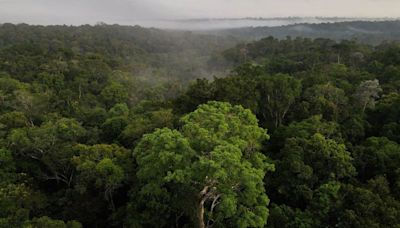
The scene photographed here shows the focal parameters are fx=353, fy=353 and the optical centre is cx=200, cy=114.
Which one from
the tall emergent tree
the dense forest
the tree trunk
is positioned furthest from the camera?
the tree trunk

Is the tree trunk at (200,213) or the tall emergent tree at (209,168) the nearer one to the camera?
the tall emergent tree at (209,168)

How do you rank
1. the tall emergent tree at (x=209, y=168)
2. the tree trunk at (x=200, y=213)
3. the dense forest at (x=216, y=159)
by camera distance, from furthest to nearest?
the tree trunk at (x=200, y=213), the dense forest at (x=216, y=159), the tall emergent tree at (x=209, y=168)

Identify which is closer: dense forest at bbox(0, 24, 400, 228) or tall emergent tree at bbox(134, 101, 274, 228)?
tall emergent tree at bbox(134, 101, 274, 228)

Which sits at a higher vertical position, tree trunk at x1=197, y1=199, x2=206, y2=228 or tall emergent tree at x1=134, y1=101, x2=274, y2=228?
tall emergent tree at x1=134, y1=101, x2=274, y2=228

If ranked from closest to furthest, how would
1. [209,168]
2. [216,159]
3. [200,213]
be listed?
1. [209,168]
2. [216,159]
3. [200,213]

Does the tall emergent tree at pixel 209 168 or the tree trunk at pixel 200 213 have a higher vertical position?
the tall emergent tree at pixel 209 168

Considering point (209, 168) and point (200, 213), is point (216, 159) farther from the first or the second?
point (200, 213)

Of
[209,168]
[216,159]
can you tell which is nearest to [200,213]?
[209,168]

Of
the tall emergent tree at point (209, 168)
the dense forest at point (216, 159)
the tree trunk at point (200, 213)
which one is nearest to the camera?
the tall emergent tree at point (209, 168)

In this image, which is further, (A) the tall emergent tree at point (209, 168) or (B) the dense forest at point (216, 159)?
(B) the dense forest at point (216, 159)

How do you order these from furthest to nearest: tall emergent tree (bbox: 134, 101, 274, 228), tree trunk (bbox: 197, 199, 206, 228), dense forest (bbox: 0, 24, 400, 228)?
tree trunk (bbox: 197, 199, 206, 228)
dense forest (bbox: 0, 24, 400, 228)
tall emergent tree (bbox: 134, 101, 274, 228)
